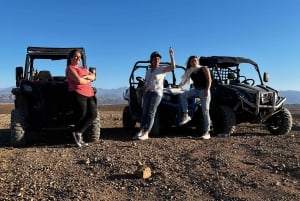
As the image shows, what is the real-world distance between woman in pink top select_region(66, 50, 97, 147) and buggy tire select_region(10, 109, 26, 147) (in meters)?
1.18

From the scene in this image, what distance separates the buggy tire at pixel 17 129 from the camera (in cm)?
830

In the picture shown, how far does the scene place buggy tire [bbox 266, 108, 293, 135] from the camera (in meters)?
10.0

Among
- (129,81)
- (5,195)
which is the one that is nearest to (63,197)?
(5,195)

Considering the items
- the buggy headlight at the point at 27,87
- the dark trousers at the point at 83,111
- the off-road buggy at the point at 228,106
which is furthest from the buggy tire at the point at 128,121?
the dark trousers at the point at 83,111

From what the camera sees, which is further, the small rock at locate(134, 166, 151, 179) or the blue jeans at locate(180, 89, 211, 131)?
the blue jeans at locate(180, 89, 211, 131)

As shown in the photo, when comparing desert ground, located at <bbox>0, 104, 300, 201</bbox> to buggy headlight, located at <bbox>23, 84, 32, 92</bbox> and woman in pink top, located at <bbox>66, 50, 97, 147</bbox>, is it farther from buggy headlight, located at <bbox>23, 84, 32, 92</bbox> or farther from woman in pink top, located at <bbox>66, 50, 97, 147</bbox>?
buggy headlight, located at <bbox>23, 84, 32, 92</bbox>

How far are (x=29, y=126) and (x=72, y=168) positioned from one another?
280cm

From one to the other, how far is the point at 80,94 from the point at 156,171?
2.47 metres

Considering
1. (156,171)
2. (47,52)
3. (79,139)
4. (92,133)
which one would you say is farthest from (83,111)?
(47,52)

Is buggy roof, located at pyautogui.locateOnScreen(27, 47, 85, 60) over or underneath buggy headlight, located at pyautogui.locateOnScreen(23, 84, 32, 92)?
over

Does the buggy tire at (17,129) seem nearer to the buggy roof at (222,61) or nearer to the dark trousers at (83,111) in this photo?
the dark trousers at (83,111)

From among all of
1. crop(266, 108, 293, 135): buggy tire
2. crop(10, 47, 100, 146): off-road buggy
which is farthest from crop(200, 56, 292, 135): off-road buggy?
crop(10, 47, 100, 146): off-road buggy

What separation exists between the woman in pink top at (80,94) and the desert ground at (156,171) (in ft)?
1.38

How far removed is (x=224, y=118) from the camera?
30.8 feet
